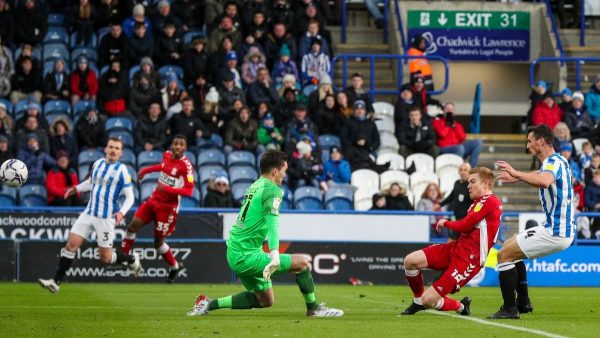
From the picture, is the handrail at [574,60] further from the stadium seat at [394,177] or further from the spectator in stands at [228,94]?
the spectator in stands at [228,94]

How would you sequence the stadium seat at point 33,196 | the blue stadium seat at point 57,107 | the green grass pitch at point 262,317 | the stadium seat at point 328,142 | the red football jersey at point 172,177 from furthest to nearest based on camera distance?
1. the stadium seat at point 328,142
2. the blue stadium seat at point 57,107
3. the stadium seat at point 33,196
4. the red football jersey at point 172,177
5. the green grass pitch at point 262,317

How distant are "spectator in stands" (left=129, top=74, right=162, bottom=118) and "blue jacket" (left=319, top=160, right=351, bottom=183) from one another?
3587 millimetres

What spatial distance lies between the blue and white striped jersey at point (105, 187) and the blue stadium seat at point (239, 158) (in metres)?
6.92

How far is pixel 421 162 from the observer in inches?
984

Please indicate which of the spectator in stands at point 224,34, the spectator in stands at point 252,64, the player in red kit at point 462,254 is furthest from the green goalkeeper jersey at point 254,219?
the spectator in stands at point 224,34

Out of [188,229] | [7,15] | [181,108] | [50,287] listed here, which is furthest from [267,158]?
[7,15]

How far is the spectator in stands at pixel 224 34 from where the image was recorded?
1020 inches

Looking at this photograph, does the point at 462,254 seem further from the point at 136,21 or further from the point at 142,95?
the point at 136,21

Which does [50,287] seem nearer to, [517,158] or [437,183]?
[437,183]

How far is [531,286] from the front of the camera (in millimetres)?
21453

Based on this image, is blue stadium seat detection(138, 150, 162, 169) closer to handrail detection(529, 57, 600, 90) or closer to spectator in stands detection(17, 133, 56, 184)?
spectator in stands detection(17, 133, 56, 184)

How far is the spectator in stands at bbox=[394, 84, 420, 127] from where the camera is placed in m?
25.4

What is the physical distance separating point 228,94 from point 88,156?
3141mm

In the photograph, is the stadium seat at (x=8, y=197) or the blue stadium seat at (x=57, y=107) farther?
the blue stadium seat at (x=57, y=107)
